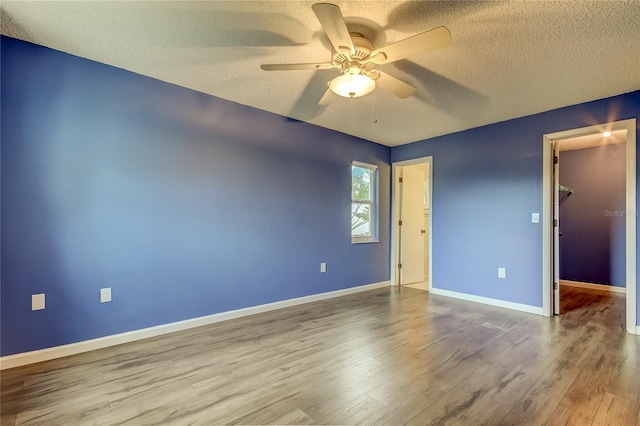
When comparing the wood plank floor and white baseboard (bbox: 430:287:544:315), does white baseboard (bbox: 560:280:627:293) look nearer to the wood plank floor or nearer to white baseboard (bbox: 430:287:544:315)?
the wood plank floor

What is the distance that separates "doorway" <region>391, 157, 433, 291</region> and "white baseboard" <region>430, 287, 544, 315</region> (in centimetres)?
44

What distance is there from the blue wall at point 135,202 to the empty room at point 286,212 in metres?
0.02

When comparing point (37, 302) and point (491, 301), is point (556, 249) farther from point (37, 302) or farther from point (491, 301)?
point (37, 302)

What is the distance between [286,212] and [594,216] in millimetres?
5145

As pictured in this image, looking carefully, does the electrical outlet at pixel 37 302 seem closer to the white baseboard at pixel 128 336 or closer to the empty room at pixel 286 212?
the empty room at pixel 286 212

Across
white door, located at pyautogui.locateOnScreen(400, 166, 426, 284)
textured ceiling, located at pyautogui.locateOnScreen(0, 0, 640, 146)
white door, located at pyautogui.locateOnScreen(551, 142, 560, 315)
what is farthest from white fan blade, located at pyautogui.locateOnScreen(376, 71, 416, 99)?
white door, located at pyautogui.locateOnScreen(400, 166, 426, 284)

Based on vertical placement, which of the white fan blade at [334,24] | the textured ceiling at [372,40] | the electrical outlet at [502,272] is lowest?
the electrical outlet at [502,272]

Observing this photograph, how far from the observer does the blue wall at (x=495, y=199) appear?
11.4 feet

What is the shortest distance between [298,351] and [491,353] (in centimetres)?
159

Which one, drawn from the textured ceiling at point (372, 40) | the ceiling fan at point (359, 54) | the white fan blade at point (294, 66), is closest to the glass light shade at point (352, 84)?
the ceiling fan at point (359, 54)

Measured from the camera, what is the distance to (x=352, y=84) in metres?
2.02

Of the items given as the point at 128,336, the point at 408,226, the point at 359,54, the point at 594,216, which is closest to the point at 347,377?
the point at 128,336

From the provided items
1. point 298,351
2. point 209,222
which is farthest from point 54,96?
point 298,351

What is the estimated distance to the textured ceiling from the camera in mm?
1818
